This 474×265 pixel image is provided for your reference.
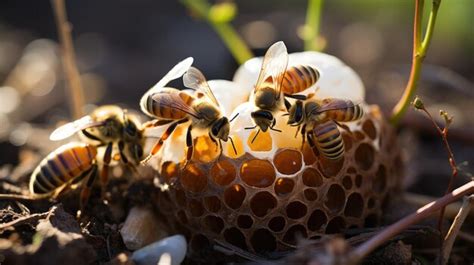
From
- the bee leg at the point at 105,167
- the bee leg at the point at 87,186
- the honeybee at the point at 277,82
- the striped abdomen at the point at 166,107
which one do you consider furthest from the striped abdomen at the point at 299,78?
the bee leg at the point at 87,186

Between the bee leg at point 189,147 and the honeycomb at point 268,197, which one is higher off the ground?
the bee leg at point 189,147

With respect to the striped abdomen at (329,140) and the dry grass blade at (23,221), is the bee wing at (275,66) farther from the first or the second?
the dry grass blade at (23,221)

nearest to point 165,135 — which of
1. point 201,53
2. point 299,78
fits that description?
point 299,78

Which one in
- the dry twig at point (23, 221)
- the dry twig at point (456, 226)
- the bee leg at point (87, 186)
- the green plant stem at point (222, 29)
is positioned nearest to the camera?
the dry twig at point (23, 221)

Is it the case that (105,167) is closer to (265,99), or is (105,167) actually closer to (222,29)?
(265,99)

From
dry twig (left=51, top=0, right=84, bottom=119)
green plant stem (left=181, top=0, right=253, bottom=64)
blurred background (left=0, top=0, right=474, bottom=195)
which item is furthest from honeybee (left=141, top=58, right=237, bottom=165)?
blurred background (left=0, top=0, right=474, bottom=195)

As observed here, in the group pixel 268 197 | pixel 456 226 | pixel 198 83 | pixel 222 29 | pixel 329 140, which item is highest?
pixel 198 83

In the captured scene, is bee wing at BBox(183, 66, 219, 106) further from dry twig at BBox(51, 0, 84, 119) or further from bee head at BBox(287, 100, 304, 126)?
dry twig at BBox(51, 0, 84, 119)
